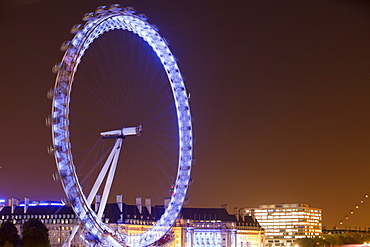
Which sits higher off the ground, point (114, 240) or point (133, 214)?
point (133, 214)

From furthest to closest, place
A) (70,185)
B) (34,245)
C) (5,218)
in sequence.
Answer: (5,218), (34,245), (70,185)

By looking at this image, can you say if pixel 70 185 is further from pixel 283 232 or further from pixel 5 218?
pixel 283 232

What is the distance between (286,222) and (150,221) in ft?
241

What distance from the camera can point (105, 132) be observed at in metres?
51.2

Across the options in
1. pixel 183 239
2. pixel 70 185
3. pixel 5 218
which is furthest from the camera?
pixel 183 239

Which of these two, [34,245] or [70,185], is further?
[34,245]

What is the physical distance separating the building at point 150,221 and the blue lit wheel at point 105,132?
3126 cm

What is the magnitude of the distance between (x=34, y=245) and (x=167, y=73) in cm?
2663

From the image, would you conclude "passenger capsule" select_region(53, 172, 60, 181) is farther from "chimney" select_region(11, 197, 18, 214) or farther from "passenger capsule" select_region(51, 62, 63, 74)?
"chimney" select_region(11, 197, 18, 214)

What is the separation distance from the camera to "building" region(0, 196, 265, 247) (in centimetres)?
9981

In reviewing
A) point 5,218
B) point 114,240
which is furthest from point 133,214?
point 114,240

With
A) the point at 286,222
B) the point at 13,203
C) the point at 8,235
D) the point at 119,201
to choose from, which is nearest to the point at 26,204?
the point at 13,203

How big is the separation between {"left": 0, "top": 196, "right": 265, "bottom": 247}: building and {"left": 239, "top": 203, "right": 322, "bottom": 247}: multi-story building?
37249 mm

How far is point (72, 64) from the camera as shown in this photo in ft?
148
